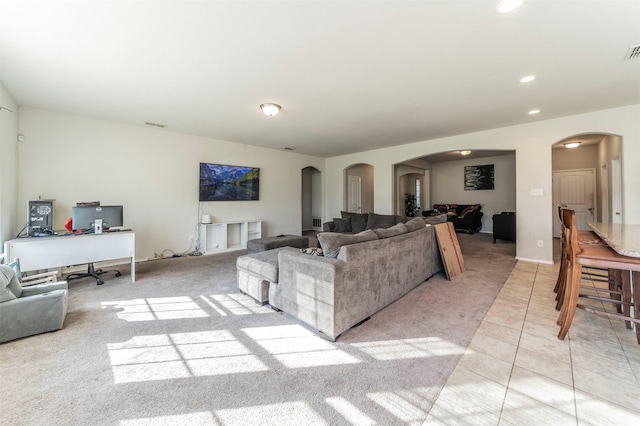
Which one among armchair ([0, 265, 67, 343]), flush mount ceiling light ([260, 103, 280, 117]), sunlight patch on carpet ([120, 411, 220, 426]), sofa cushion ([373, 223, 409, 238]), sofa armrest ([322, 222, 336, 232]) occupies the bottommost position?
sunlight patch on carpet ([120, 411, 220, 426])

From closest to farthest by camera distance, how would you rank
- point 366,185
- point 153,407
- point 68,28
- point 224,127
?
point 153,407 → point 68,28 → point 224,127 → point 366,185

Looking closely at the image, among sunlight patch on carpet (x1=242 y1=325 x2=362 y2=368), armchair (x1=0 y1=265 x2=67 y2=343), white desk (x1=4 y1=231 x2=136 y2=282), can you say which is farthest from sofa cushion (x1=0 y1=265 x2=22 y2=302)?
sunlight patch on carpet (x1=242 y1=325 x2=362 y2=368)

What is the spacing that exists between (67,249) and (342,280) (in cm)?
367

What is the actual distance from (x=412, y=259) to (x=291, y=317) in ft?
5.65

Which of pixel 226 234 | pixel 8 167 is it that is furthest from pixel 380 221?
pixel 8 167

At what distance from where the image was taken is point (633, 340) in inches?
83.0

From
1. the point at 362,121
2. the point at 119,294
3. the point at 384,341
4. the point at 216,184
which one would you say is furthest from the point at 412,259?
the point at 216,184

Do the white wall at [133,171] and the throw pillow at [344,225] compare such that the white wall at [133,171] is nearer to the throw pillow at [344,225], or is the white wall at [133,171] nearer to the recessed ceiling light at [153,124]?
the recessed ceiling light at [153,124]

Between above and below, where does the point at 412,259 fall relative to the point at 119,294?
above

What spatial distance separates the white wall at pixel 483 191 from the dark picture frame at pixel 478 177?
114 mm

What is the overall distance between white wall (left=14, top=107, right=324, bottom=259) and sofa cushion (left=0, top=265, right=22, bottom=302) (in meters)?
2.37

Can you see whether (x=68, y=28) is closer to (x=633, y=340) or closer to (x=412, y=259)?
(x=412, y=259)

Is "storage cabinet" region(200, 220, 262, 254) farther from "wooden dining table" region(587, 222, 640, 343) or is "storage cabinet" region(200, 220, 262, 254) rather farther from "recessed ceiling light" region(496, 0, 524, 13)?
"wooden dining table" region(587, 222, 640, 343)

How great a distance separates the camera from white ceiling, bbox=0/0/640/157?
190 centimetres
